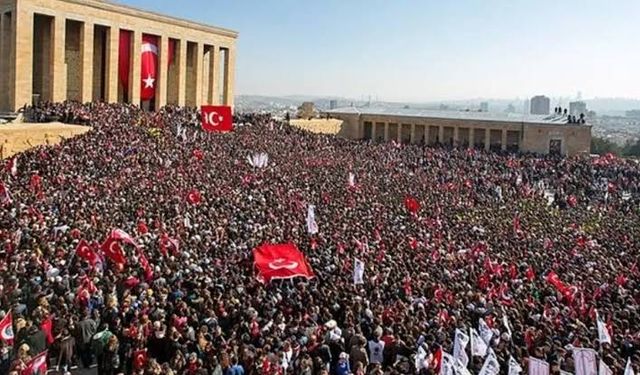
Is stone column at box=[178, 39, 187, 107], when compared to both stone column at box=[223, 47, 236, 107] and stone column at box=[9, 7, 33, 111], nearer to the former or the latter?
stone column at box=[223, 47, 236, 107]

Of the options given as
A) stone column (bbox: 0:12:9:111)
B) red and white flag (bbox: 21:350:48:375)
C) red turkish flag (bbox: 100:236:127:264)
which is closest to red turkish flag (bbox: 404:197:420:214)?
red turkish flag (bbox: 100:236:127:264)

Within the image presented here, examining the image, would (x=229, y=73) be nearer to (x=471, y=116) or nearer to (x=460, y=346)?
(x=471, y=116)

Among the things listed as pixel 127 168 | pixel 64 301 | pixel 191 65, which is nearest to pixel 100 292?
pixel 64 301

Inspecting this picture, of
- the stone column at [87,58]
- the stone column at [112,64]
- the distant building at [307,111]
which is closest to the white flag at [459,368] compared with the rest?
the stone column at [87,58]

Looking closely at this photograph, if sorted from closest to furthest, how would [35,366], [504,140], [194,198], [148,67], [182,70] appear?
[35,366] → [194,198] → [148,67] → [182,70] → [504,140]

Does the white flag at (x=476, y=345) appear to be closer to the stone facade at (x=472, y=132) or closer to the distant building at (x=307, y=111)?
the stone facade at (x=472, y=132)

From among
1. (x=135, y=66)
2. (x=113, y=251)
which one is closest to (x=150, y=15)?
(x=135, y=66)

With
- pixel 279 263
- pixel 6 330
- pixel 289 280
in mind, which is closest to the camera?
pixel 6 330
